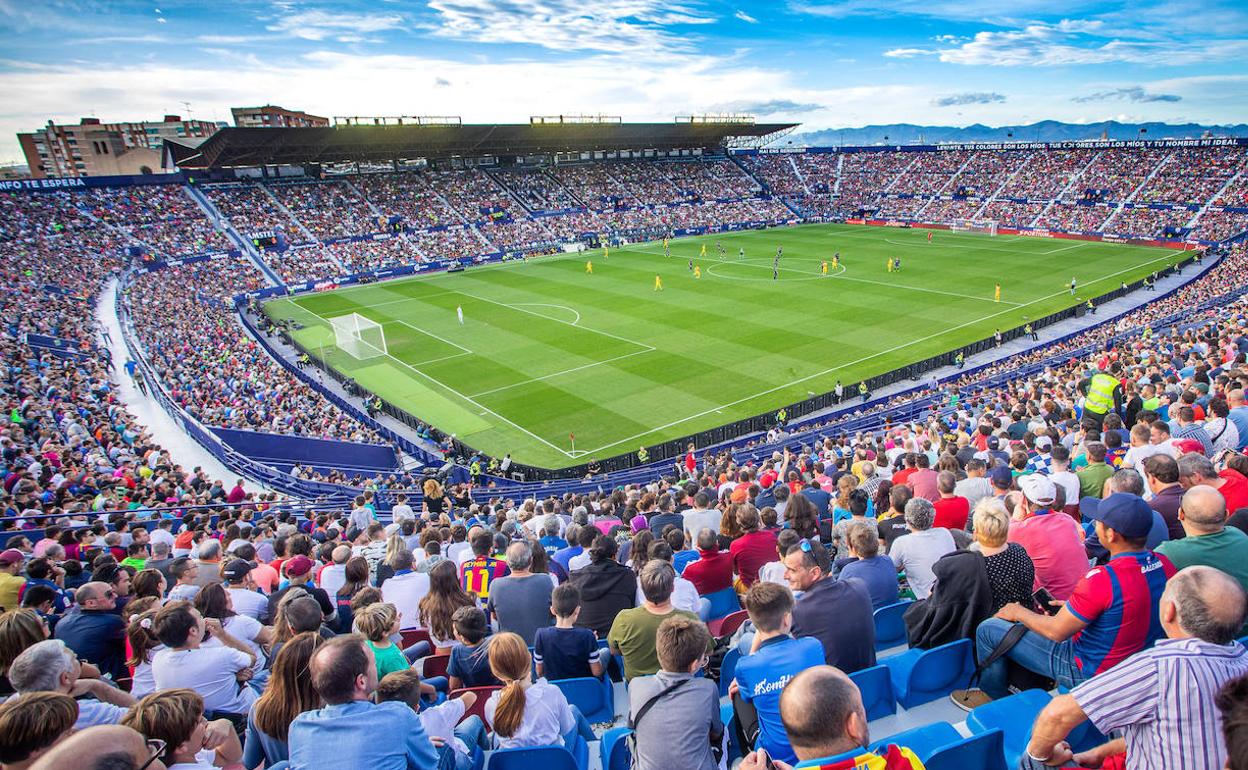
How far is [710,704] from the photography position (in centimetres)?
425

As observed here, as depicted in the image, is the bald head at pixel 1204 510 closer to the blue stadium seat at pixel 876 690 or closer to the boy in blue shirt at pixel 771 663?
the blue stadium seat at pixel 876 690

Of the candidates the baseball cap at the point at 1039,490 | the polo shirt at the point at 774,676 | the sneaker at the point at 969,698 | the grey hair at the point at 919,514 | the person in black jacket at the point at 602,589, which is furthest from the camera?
the person in black jacket at the point at 602,589

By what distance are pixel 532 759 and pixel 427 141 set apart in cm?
7529

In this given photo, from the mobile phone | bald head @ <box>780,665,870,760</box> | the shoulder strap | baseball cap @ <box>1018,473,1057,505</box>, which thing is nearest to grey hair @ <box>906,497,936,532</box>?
baseball cap @ <box>1018,473,1057,505</box>

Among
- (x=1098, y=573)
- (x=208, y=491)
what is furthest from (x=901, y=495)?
(x=208, y=491)

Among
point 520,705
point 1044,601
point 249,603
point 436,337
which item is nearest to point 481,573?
point 249,603

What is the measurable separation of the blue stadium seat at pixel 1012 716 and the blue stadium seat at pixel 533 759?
2.77 metres

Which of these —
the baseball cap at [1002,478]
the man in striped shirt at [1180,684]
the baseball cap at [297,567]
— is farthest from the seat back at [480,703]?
the baseball cap at [1002,478]

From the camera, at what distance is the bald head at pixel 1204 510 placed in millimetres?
4824

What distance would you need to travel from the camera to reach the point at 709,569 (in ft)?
26.2

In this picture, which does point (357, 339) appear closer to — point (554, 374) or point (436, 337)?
point (436, 337)

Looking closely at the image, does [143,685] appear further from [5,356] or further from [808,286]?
[808,286]

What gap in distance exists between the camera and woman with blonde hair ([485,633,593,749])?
4707 mm

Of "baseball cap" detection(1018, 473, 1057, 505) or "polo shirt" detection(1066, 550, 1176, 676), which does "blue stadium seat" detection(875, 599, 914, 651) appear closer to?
"baseball cap" detection(1018, 473, 1057, 505)
